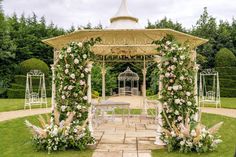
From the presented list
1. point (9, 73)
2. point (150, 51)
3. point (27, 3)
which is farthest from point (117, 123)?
point (27, 3)

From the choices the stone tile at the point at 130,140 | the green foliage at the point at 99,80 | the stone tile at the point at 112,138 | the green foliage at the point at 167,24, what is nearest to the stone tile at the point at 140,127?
the stone tile at the point at 112,138

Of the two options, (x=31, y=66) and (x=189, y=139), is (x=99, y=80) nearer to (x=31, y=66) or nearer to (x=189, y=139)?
(x=31, y=66)

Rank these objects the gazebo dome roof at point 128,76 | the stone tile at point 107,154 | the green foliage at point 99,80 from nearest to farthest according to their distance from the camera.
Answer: the stone tile at point 107,154
the gazebo dome roof at point 128,76
the green foliage at point 99,80

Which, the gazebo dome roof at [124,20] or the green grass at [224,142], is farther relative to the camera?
the gazebo dome roof at [124,20]

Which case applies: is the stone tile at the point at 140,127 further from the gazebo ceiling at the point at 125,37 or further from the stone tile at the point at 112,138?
the gazebo ceiling at the point at 125,37

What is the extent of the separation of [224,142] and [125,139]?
2220 millimetres

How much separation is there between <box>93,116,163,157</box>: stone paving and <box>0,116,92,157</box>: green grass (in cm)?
48

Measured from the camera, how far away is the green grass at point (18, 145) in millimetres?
5547

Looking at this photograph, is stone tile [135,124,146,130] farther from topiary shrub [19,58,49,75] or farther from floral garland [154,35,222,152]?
topiary shrub [19,58,49,75]

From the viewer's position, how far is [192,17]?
24.5 meters

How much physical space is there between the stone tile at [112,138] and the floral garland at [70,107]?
2.01 feet

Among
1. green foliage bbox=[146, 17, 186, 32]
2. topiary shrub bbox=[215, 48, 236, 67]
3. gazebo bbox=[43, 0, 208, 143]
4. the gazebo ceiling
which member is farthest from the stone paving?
green foliage bbox=[146, 17, 186, 32]

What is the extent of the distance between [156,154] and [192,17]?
20770 mm

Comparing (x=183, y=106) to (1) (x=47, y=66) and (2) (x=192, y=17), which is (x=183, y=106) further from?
(2) (x=192, y=17)
